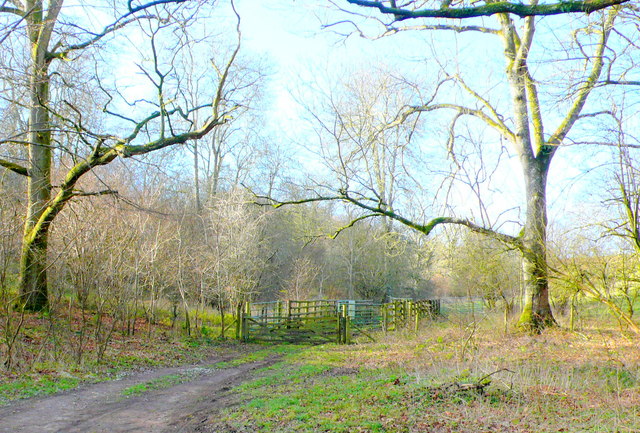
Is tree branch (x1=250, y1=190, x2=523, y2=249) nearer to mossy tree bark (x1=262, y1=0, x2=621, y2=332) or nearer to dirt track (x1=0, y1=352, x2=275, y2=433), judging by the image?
mossy tree bark (x1=262, y1=0, x2=621, y2=332)

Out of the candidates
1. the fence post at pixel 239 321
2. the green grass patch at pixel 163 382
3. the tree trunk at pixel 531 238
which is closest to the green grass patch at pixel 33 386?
the green grass patch at pixel 163 382

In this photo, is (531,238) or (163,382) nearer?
(163,382)

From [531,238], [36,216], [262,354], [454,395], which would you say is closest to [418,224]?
[531,238]

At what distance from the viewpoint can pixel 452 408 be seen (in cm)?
640

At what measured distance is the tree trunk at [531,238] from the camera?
13.0 meters

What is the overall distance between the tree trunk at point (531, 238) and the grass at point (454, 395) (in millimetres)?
2219

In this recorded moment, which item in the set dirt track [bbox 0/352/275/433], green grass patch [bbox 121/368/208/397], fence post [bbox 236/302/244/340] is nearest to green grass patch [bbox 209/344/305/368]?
green grass patch [bbox 121/368/208/397]

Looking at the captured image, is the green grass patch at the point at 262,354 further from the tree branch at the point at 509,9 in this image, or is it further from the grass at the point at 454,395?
the tree branch at the point at 509,9

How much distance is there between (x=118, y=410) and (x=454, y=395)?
483 centimetres

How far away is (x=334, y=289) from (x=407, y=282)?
5.07 metres

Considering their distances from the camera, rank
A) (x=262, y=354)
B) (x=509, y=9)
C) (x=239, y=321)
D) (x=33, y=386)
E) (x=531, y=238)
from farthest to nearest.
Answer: (x=239, y=321), (x=262, y=354), (x=531, y=238), (x=33, y=386), (x=509, y=9)

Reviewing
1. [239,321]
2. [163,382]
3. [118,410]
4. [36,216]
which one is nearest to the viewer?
[118,410]

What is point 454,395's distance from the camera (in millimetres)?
6832

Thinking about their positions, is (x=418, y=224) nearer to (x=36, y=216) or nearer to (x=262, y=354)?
(x=262, y=354)
